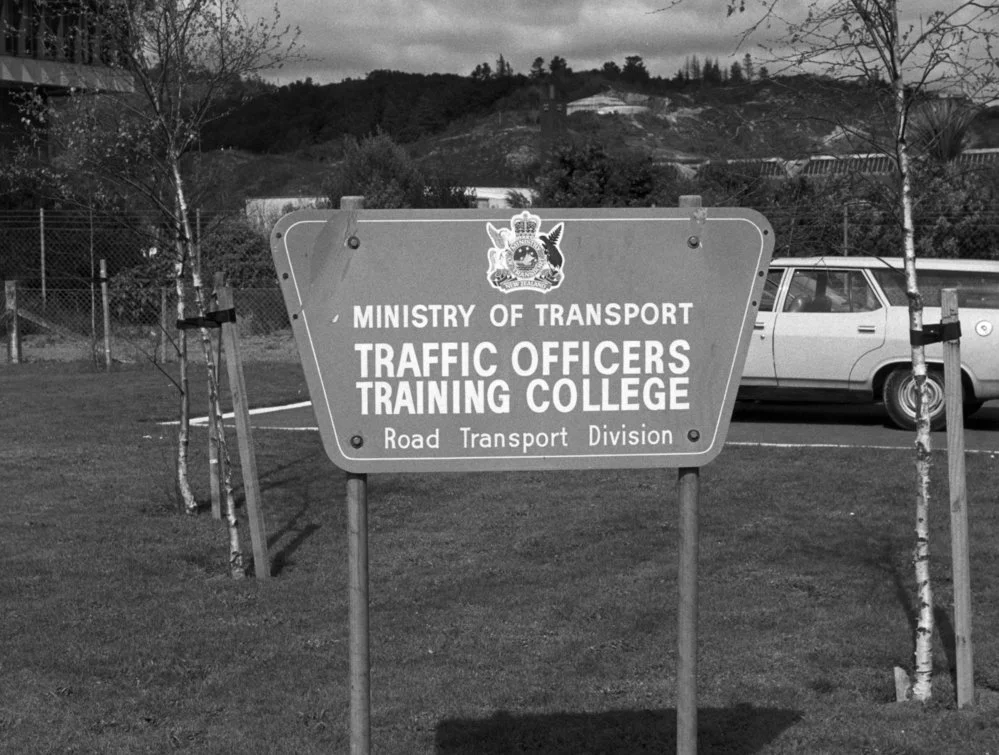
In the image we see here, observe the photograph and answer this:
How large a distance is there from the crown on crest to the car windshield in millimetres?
9341

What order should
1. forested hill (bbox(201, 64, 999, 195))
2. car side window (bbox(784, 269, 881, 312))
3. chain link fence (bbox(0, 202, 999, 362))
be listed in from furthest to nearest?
forested hill (bbox(201, 64, 999, 195)), chain link fence (bbox(0, 202, 999, 362)), car side window (bbox(784, 269, 881, 312))

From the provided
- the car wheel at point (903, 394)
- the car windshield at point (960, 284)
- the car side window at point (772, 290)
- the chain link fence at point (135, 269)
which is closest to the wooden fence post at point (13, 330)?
the chain link fence at point (135, 269)

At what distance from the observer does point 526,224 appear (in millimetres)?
3730

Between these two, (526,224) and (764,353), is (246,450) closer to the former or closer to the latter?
(526,224)

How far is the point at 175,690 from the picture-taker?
5574 mm

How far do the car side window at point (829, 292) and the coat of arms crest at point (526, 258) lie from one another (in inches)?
385

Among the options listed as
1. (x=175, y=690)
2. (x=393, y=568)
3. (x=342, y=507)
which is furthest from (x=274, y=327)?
(x=175, y=690)

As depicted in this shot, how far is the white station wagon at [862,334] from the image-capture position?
496 inches

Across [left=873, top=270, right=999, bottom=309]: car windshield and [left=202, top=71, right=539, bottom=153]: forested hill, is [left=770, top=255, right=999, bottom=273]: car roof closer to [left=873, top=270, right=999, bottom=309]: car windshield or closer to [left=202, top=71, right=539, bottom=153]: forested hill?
[left=873, top=270, right=999, bottom=309]: car windshield

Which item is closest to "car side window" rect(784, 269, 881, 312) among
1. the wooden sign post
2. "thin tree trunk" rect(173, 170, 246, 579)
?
"thin tree trunk" rect(173, 170, 246, 579)

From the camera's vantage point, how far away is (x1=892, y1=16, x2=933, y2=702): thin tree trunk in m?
5.23

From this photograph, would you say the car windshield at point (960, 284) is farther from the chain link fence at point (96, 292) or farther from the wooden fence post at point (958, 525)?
the chain link fence at point (96, 292)

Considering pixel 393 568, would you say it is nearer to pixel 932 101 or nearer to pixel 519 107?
pixel 932 101

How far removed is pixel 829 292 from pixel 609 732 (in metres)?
8.77
